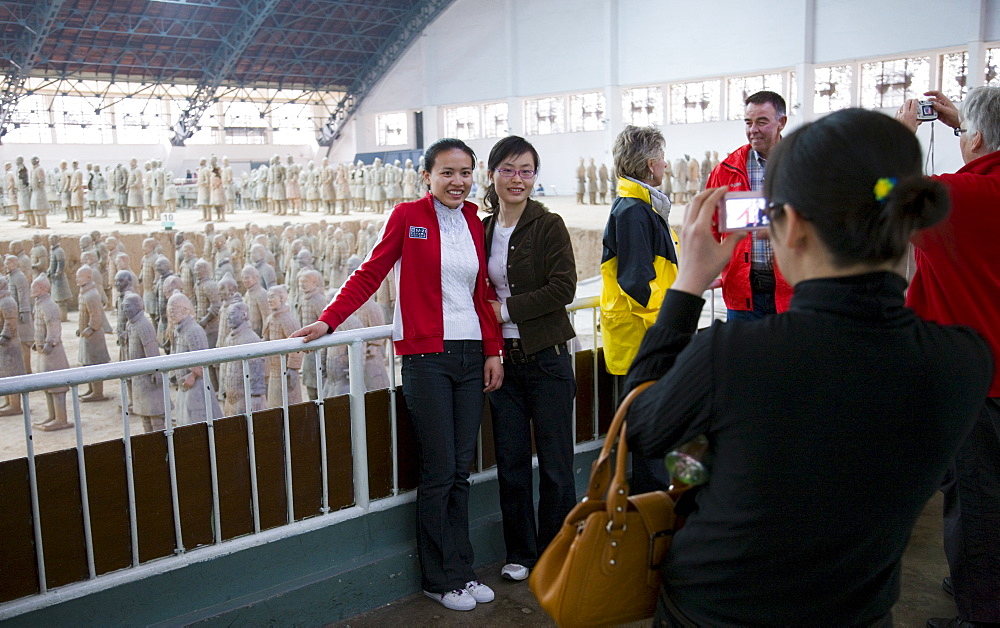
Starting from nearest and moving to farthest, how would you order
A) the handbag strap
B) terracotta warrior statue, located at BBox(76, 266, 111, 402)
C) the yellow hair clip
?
the yellow hair clip
the handbag strap
terracotta warrior statue, located at BBox(76, 266, 111, 402)

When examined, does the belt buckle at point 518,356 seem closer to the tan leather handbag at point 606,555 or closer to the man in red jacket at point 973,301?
the man in red jacket at point 973,301

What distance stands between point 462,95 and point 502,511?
27.4 m

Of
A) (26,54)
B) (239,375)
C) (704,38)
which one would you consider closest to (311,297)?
(239,375)

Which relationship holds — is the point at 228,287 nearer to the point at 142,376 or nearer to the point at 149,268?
the point at 142,376

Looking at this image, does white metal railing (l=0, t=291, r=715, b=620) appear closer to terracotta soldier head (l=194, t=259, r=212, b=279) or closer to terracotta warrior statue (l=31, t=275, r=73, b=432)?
terracotta warrior statue (l=31, t=275, r=73, b=432)

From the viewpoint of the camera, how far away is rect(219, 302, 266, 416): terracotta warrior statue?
604cm

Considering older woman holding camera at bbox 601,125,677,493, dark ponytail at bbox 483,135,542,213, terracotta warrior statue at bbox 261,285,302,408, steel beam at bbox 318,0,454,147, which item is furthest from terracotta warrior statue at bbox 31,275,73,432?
steel beam at bbox 318,0,454,147

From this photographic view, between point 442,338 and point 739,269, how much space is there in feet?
3.61

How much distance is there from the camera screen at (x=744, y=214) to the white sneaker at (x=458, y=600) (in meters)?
1.87

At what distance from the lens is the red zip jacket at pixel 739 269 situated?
2816mm

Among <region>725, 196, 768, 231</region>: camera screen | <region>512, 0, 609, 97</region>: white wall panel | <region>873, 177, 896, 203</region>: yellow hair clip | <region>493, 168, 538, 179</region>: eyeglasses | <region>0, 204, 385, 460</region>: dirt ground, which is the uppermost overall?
<region>512, 0, 609, 97</region>: white wall panel

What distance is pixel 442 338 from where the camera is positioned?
2.56 meters

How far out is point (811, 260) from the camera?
3.18ft

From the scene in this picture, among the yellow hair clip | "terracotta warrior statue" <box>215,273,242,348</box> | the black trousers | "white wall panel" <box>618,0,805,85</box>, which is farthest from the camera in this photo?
"white wall panel" <box>618,0,805,85</box>
